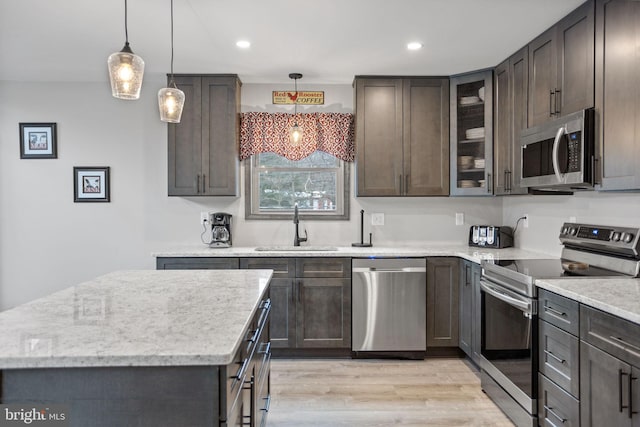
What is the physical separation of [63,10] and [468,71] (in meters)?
3.16

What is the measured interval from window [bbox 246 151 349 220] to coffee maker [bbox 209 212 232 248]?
0.94 ft

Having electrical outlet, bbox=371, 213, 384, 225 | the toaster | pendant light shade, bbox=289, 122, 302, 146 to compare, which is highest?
pendant light shade, bbox=289, 122, 302, 146

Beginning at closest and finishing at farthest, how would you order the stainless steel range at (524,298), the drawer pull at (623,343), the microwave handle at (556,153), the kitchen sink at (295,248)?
the drawer pull at (623,343)
the stainless steel range at (524,298)
the microwave handle at (556,153)
the kitchen sink at (295,248)

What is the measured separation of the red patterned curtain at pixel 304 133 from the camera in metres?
3.97

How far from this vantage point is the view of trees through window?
410 centimetres

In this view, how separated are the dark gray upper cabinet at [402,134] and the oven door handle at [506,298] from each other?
120cm

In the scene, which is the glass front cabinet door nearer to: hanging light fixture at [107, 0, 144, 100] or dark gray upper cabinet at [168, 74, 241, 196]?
dark gray upper cabinet at [168, 74, 241, 196]

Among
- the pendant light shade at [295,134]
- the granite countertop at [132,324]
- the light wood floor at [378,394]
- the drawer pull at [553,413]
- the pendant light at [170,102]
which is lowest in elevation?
the light wood floor at [378,394]

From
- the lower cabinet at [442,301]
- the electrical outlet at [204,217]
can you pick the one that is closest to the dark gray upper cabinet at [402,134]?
the lower cabinet at [442,301]

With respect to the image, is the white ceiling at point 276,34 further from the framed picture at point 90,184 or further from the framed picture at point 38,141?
the framed picture at point 90,184

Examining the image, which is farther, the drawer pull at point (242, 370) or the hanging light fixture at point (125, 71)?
the hanging light fixture at point (125, 71)

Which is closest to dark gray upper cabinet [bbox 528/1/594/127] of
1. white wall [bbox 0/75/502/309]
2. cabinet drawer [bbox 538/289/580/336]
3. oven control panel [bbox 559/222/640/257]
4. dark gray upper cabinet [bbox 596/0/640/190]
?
dark gray upper cabinet [bbox 596/0/640/190]

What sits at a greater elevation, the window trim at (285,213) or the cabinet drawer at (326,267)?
the window trim at (285,213)

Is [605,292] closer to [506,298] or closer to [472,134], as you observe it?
[506,298]
